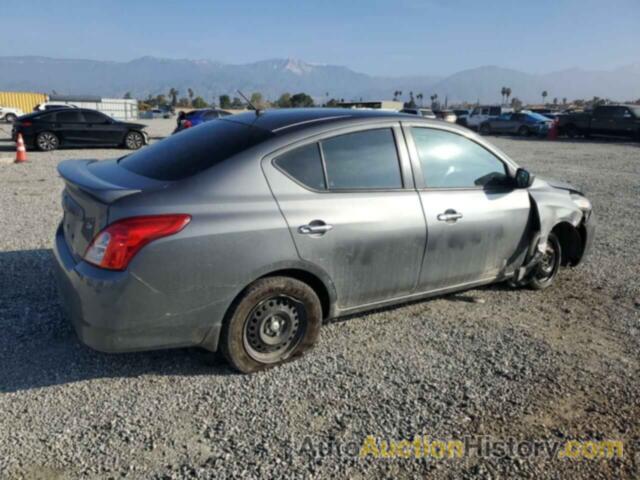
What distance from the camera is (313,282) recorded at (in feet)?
11.5

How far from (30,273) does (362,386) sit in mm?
3590

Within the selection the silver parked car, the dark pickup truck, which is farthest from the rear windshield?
the dark pickup truck

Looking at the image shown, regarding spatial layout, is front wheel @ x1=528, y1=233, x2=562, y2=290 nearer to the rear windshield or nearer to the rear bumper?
the rear windshield

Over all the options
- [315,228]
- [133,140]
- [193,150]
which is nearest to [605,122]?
[133,140]

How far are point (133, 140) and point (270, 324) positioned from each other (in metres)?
15.7

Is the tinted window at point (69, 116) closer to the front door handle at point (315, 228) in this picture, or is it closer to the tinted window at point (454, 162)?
the tinted window at point (454, 162)

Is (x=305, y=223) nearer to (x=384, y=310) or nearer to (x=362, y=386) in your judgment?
(x=362, y=386)

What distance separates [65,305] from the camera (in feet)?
10.7

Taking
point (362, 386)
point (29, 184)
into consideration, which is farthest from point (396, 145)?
point (29, 184)

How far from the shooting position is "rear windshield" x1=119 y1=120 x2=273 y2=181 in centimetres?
329

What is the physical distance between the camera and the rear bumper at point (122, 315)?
9.39 feet

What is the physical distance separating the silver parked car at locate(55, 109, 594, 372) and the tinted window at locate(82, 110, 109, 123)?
1406 cm

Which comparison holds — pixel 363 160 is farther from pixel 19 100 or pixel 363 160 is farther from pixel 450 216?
pixel 19 100

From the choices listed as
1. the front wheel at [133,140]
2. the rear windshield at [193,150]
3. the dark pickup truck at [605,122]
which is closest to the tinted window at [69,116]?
the front wheel at [133,140]
